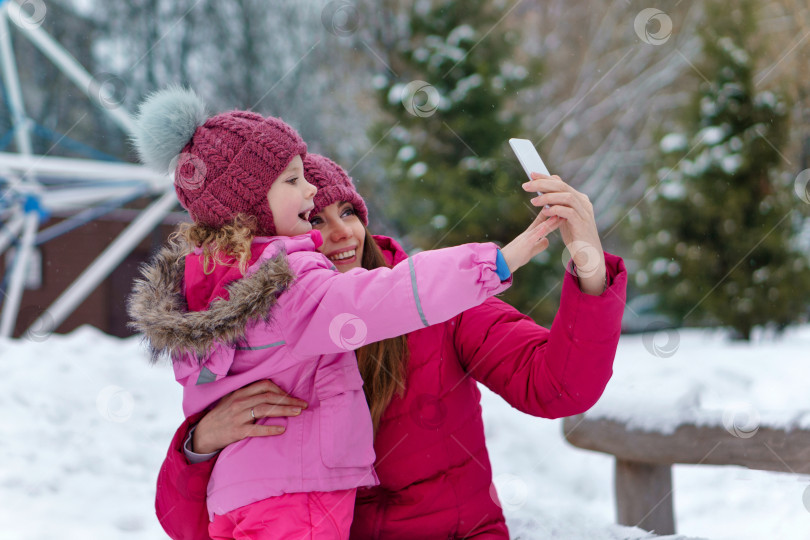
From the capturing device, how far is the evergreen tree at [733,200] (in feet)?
24.5

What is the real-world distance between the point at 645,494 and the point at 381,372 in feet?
4.59

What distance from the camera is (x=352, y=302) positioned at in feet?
4.21

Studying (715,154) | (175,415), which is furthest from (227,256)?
(715,154)

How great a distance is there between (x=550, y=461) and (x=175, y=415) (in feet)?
7.75

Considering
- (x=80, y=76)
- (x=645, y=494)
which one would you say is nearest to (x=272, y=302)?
(x=645, y=494)

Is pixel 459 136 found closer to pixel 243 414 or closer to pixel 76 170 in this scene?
pixel 76 170

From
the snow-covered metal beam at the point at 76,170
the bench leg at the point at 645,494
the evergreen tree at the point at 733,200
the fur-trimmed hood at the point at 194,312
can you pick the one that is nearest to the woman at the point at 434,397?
the fur-trimmed hood at the point at 194,312

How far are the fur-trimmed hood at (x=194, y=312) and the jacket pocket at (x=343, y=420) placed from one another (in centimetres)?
21

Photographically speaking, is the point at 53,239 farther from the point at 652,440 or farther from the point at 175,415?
the point at 652,440

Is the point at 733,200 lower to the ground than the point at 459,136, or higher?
lower

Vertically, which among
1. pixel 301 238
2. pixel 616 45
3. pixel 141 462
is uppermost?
pixel 616 45

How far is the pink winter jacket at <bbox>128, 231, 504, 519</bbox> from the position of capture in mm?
1244

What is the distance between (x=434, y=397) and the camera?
1.73 m

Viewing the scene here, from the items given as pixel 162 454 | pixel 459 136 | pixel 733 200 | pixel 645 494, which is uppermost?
pixel 459 136
